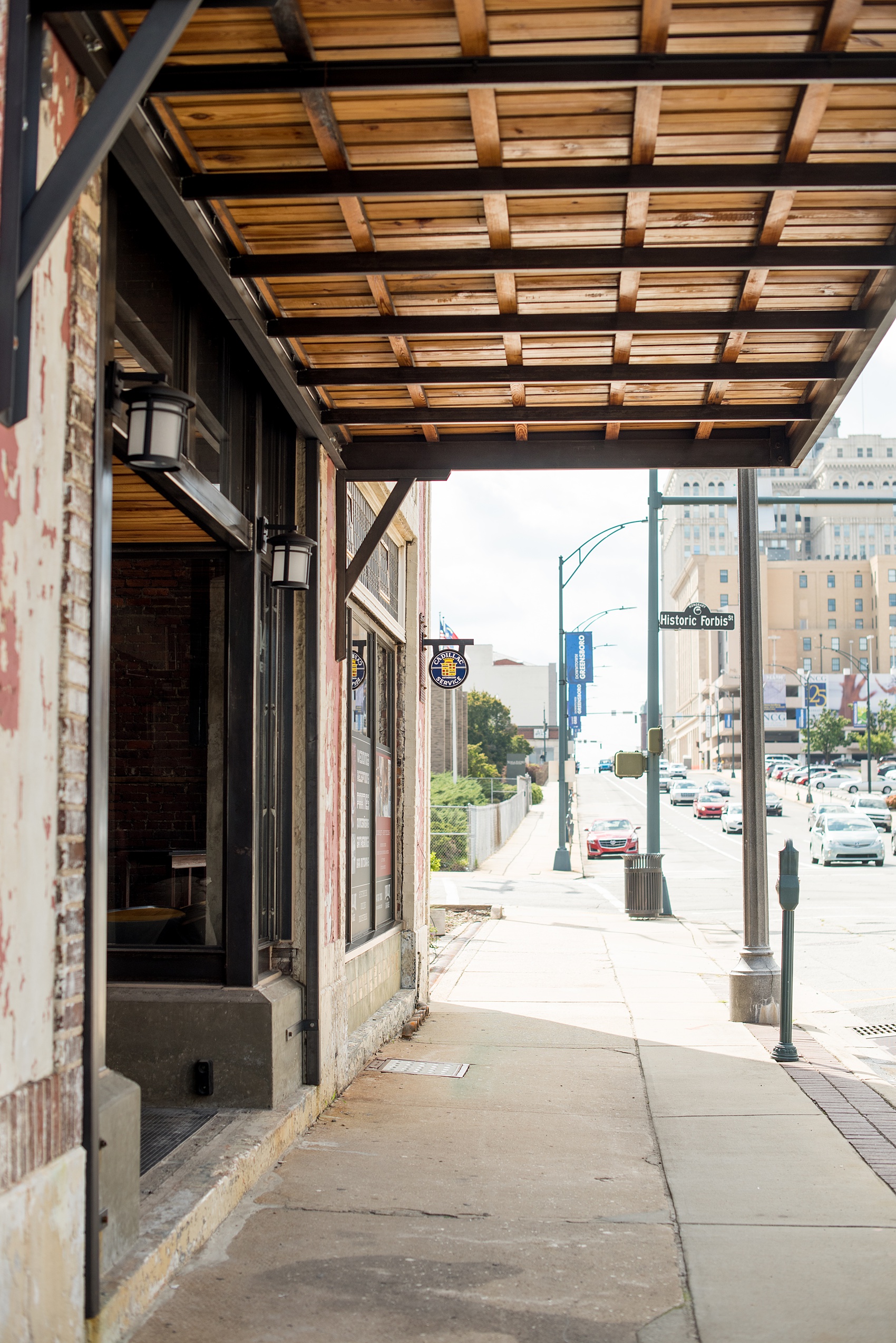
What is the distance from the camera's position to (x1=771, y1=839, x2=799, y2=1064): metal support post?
909 centimetres

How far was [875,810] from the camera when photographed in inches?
1721

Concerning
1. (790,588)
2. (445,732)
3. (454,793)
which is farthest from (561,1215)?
(790,588)

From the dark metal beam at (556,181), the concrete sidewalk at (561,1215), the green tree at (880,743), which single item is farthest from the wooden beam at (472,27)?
the green tree at (880,743)

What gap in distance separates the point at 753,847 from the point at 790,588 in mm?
143574

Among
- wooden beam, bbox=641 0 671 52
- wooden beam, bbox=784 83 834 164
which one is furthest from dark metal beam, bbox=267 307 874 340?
wooden beam, bbox=641 0 671 52

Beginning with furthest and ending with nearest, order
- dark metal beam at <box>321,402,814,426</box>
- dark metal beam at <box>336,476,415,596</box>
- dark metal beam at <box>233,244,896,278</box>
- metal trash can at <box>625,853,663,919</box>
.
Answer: metal trash can at <box>625,853,663,919</box> → dark metal beam at <box>336,476,415,596</box> → dark metal beam at <box>321,402,814,426</box> → dark metal beam at <box>233,244,896,278</box>

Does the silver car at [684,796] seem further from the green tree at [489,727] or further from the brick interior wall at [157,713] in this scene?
the brick interior wall at [157,713]

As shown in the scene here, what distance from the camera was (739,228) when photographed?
Result: 16.6 ft

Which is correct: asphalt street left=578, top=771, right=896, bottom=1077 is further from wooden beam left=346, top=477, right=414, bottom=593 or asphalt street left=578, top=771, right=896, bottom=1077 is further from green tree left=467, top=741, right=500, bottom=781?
green tree left=467, top=741, right=500, bottom=781

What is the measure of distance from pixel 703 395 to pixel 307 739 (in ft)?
10.2

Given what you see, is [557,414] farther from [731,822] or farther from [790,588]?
[790,588]

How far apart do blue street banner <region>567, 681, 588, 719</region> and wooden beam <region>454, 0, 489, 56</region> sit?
37503mm

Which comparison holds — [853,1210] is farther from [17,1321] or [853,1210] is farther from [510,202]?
[510,202]

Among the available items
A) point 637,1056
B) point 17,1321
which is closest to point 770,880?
point 637,1056
